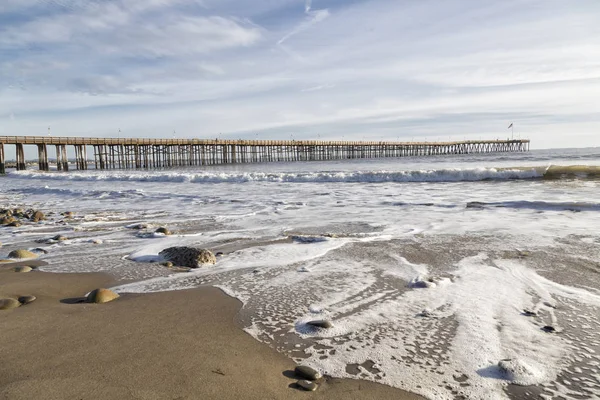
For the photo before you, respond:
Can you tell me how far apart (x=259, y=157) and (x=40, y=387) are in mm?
64510

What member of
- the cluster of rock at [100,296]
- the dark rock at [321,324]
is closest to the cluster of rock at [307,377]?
the dark rock at [321,324]

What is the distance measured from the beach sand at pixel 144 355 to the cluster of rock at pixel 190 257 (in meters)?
1.01

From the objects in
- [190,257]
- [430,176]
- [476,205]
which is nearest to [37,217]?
[190,257]

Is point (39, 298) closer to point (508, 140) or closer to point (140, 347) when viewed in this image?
point (140, 347)

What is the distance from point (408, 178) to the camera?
67.4ft

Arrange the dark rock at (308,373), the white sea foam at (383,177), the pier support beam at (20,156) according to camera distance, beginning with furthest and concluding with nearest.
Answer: the pier support beam at (20,156), the white sea foam at (383,177), the dark rock at (308,373)

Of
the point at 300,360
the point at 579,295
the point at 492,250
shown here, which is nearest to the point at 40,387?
the point at 300,360

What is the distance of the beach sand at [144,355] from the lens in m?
2.01

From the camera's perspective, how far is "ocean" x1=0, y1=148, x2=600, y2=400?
2275 millimetres

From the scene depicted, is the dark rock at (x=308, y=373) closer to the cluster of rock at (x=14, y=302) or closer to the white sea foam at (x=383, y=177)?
the cluster of rock at (x=14, y=302)

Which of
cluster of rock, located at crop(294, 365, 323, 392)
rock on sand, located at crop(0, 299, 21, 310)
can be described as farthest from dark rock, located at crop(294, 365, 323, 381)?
rock on sand, located at crop(0, 299, 21, 310)

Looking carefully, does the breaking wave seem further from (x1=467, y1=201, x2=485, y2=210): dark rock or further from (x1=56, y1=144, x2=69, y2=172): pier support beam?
(x1=56, y1=144, x2=69, y2=172): pier support beam

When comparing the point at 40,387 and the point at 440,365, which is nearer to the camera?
the point at 40,387

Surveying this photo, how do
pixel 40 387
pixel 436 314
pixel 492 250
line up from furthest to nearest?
pixel 492 250 < pixel 436 314 < pixel 40 387
